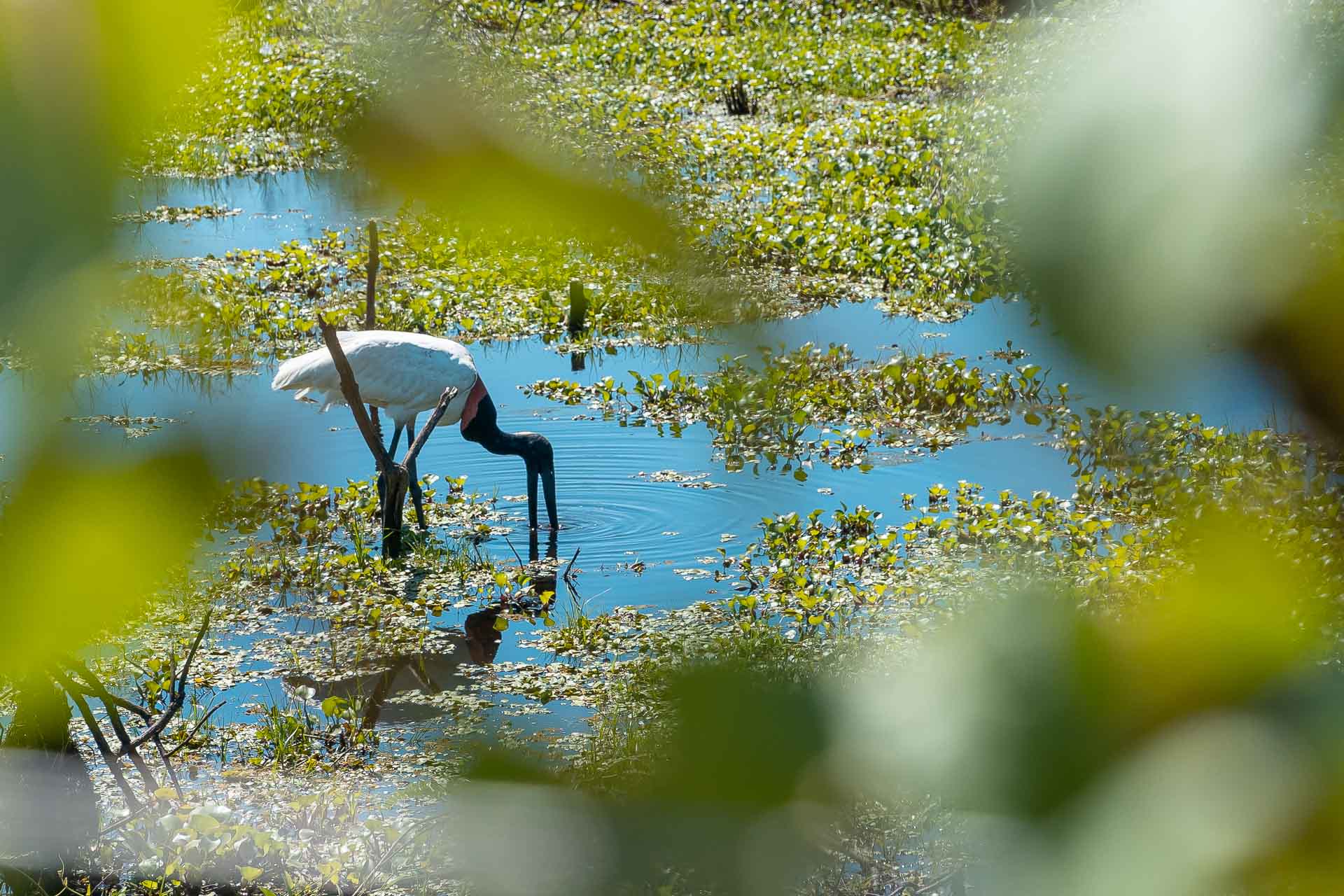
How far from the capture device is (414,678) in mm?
4672

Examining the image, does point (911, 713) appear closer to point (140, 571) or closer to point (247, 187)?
point (140, 571)

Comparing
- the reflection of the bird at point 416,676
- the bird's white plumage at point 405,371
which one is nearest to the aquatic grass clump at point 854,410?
the bird's white plumage at point 405,371

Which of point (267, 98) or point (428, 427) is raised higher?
point (267, 98)

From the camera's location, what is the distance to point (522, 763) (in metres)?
0.43

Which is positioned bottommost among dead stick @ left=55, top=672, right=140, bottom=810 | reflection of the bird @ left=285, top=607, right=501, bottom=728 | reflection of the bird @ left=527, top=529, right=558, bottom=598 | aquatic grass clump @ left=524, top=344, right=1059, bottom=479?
reflection of the bird @ left=285, top=607, right=501, bottom=728

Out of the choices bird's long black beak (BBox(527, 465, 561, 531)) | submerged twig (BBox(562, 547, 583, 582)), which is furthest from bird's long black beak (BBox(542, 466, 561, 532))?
submerged twig (BBox(562, 547, 583, 582))

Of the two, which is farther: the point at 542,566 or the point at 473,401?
the point at 473,401

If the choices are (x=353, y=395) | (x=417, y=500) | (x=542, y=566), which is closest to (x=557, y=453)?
(x=417, y=500)

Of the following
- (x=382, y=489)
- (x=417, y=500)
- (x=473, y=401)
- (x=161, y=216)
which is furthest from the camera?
(x=473, y=401)

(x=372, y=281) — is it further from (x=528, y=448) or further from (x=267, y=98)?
(x=528, y=448)

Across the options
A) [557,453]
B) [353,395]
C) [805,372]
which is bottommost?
[557,453]

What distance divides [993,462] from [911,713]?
5899 mm

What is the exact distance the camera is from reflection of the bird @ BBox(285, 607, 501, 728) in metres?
4.40

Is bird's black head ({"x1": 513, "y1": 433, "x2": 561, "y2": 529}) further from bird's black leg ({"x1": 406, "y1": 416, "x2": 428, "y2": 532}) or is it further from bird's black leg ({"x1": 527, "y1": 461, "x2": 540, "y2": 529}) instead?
bird's black leg ({"x1": 406, "y1": 416, "x2": 428, "y2": 532})
